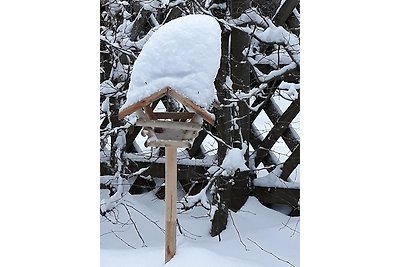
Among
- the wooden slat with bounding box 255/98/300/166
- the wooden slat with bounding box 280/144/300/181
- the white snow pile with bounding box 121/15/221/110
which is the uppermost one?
the white snow pile with bounding box 121/15/221/110

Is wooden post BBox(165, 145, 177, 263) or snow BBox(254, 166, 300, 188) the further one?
snow BBox(254, 166, 300, 188)

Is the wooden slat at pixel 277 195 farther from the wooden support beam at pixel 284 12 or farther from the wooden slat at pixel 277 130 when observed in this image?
the wooden support beam at pixel 284 12

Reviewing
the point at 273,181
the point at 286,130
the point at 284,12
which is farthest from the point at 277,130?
the point at 284,12

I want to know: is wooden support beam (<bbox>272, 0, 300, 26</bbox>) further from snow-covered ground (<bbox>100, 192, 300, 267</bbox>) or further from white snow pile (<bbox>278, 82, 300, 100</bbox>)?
snow-covered ground (<bbox>100, 192, 300, 267</bbox>)

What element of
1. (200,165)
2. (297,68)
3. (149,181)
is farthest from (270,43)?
(149,181)

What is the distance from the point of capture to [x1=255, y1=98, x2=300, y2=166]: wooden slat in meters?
1.19

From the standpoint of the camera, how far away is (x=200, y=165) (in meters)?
1.31

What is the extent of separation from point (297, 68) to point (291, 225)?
15.1 inches

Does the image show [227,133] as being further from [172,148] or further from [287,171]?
[172,148]

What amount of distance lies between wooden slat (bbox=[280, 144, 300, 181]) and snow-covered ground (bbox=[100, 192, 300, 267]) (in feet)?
0.34

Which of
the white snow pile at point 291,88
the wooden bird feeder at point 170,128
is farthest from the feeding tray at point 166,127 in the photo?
the white snow pile at point 291,88

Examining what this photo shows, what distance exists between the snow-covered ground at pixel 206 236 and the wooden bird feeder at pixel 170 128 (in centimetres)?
24

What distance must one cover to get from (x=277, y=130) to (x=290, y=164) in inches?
3.5

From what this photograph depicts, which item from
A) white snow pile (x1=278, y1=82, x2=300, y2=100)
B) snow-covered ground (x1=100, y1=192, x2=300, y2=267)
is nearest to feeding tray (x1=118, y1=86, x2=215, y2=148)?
snow-covered ground (x1=100, y1=192, x2=300, y2=267)
